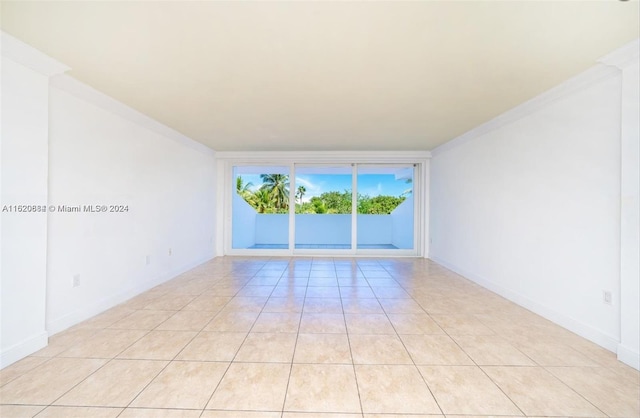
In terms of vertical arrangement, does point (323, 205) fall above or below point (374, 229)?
above

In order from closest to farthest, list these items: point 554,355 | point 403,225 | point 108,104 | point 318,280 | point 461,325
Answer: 1. point 554,355
2. point 461,325
3. point 108,104
4. point 318,280
5. point 403,225

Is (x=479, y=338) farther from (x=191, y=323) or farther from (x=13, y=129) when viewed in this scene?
(x=13, y=129)

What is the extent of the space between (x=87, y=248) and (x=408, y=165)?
610 cm

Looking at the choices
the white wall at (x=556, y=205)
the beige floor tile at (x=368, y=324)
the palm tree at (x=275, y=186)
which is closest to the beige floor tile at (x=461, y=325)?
the beige floor tile at (x=368, y=324)

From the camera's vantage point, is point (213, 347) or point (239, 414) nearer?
point (239, 414)

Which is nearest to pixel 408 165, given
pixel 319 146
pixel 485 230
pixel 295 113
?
pixel 319 146

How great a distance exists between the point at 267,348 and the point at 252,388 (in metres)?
0.48

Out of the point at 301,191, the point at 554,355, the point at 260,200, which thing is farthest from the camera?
the point at 260,200

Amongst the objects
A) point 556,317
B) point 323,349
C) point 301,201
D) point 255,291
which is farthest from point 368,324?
point 301,201

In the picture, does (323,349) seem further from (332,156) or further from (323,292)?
(332,156)

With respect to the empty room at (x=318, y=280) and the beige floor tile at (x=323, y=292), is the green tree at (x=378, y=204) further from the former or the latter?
the beige floor tile at (x=323, y=292)

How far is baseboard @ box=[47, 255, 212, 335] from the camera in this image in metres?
2.44

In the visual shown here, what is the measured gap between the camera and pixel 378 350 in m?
2.19

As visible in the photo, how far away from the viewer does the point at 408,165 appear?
6.38 m
